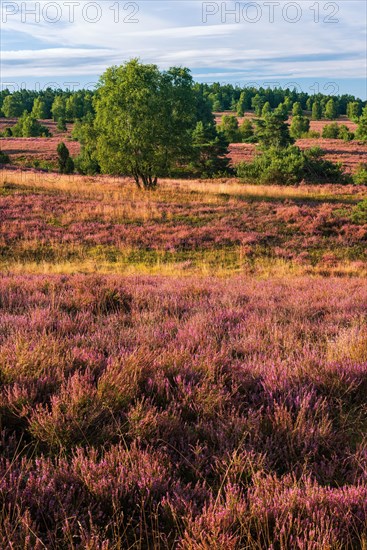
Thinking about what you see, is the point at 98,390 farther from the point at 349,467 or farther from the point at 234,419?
the point at 349,467

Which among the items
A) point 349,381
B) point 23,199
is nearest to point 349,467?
point 349,381

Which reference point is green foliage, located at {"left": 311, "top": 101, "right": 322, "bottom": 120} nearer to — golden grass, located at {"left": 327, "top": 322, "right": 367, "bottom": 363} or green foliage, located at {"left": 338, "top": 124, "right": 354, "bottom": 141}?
green foliage, located at {"left": 338, "top": 124, "right": 354, "bottom": 141}

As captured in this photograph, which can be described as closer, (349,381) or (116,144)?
(349,381)

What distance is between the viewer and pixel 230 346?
4809 mm

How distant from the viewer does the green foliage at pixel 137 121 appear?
3055 centimetres

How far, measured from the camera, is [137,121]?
101 ft

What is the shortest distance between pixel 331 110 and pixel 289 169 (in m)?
105

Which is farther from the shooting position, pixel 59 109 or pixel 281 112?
pixel 59 109

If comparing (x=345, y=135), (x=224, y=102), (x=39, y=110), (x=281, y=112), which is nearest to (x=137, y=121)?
(x=281, y=112)

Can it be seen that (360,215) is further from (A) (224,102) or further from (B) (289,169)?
(A) (224,102)

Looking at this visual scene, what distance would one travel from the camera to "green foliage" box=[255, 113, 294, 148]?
186ft

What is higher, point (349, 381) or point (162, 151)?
point (162, 151)

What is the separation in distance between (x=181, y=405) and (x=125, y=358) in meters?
0.86

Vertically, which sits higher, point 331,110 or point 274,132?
point 331,110
